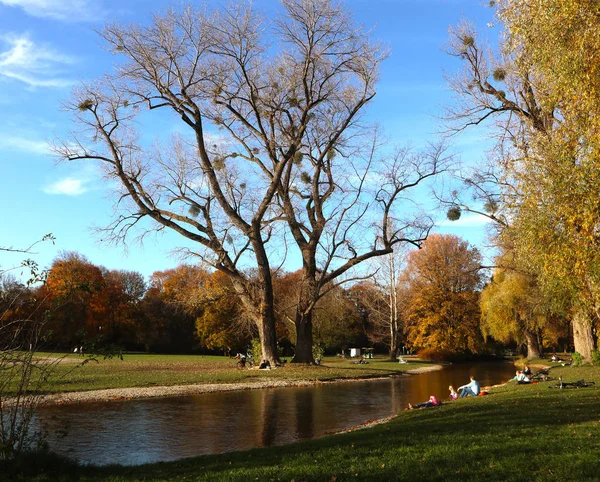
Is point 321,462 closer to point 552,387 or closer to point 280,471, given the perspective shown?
point 280,471

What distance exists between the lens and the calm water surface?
9.64 meters

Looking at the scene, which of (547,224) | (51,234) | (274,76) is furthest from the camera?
(274,76)

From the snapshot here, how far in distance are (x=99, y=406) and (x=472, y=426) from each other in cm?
1094

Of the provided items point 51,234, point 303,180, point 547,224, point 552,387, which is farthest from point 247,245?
point 51,234

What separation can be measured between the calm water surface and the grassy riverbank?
1496 mm

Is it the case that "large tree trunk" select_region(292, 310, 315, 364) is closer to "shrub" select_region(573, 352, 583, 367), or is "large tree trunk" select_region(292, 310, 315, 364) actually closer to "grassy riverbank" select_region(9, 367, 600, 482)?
"shrub" select_region(573, 352, 583, 367)

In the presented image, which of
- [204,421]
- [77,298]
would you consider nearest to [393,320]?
[204,421]

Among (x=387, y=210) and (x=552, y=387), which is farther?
(x=387, y=210)

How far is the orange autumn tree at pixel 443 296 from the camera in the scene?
4634 cm

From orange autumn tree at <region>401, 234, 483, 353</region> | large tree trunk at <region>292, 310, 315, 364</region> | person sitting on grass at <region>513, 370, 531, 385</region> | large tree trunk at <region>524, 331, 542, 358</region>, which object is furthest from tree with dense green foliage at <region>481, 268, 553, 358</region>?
person sitting on grass at <region>513, 370, 531, 385</region>

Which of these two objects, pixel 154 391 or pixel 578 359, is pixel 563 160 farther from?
pixel 578 359

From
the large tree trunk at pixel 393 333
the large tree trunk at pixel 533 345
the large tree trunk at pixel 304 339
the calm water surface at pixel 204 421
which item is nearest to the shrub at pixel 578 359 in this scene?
the calm water surface at pixel 204 421

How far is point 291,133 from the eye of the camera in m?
27.6

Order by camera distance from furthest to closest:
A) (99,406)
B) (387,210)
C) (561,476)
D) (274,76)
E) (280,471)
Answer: (387,210) → (274,76) → (99,406) → (280,471) → (561,476)
